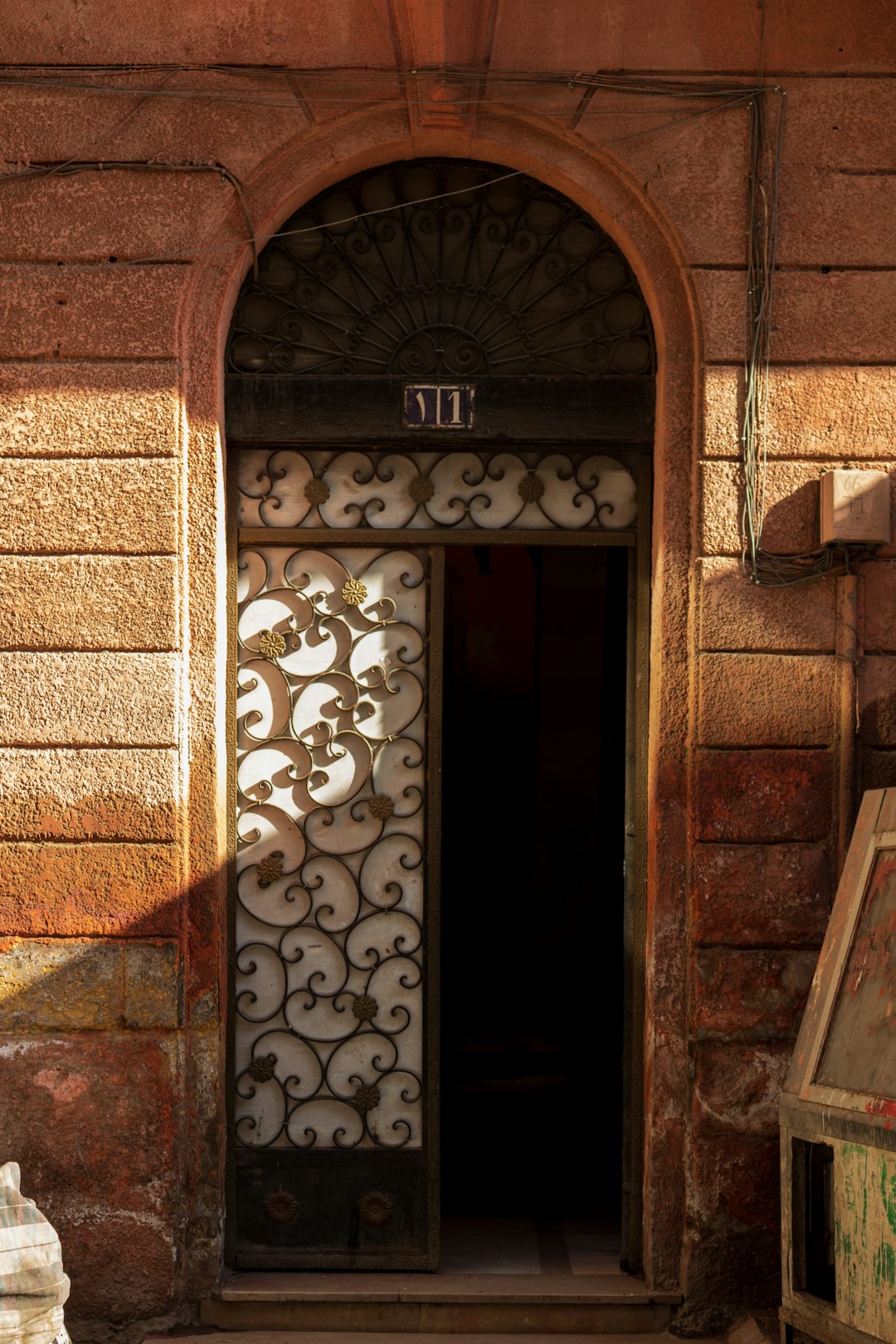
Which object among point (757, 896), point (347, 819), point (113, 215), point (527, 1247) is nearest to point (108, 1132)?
point (347, 819)

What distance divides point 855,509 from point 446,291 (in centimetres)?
173

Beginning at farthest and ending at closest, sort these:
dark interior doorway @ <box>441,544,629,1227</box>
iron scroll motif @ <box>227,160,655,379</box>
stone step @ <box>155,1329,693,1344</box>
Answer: dark interior doorway @ <box>441,544,629,1227</box>, iron scroll motif @ <box>227,160,655,379</box>, stone step @ <box>155,1329,693,1344</box>

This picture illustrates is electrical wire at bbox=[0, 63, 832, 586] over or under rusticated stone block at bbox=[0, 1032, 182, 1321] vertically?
over

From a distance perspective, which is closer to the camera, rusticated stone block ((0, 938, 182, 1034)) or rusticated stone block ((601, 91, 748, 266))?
rusticated stone block ((0, 938, 182, 1034))

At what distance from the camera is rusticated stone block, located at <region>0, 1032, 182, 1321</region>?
4832 mm

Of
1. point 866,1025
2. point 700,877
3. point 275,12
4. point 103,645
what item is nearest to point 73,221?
point 275,12

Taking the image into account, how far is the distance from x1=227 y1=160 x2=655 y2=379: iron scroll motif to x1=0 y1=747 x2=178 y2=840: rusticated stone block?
1.55m

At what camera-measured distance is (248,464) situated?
5.29 m

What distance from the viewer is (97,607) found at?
5000 mm

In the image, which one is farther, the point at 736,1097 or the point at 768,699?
the point at 768,699

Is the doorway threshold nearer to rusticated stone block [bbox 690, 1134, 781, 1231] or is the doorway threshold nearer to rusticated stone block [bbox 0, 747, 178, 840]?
rusticated stone block [bbox 690, 1134, 781, 1231]

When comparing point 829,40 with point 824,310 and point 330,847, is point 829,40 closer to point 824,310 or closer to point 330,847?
point 824,310

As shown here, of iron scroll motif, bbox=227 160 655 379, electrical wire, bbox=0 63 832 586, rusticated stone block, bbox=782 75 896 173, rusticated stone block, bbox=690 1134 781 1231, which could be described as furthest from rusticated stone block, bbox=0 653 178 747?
rusticated stone block, bbox=782 75 896 173

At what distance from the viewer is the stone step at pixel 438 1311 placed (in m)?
4.90
